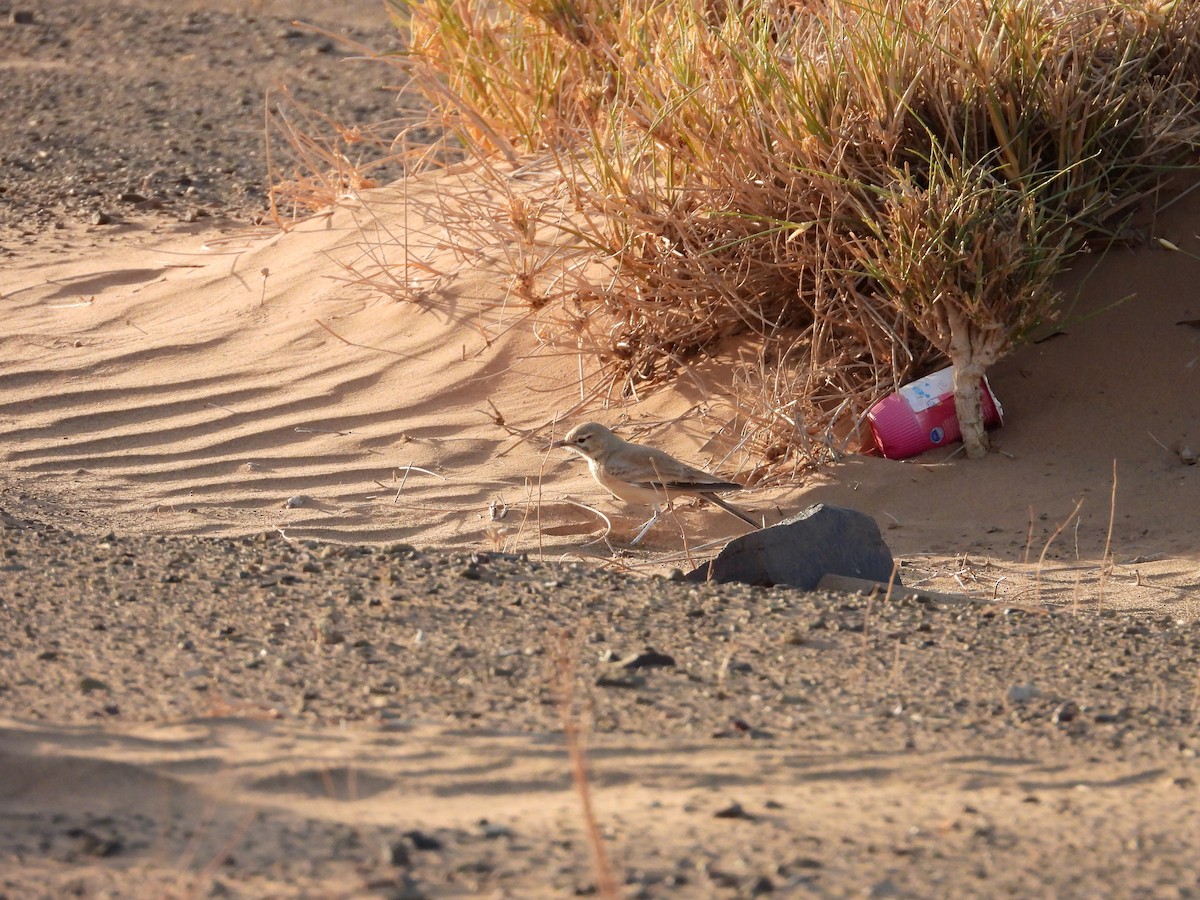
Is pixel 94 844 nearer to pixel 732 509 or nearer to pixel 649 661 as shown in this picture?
pixel 649 661

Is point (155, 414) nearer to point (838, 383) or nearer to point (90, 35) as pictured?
point (838, 383)

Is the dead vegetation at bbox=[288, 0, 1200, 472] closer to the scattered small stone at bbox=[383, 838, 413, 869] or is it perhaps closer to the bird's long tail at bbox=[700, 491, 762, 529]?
the bird's long tail at bbox=[700, 491, 762, 529]

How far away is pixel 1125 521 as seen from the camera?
5.96 metres

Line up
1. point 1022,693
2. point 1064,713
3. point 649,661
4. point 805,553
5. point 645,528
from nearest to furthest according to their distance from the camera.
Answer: point 1064,713 → point 1022,693 → point 649,661 → point 805,553 → point 645,528

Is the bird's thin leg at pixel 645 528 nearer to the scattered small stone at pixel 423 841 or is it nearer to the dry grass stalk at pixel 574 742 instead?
the dry grass stalk at pixel 574 742

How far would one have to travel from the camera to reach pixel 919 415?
6.39 m

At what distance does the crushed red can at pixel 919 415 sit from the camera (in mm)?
6398

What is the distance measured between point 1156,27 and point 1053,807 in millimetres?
4789

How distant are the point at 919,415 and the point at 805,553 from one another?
5.59 feet

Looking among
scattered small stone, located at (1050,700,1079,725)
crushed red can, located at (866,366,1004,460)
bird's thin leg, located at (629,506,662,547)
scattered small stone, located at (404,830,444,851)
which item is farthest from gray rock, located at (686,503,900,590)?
scattered small stone, located at (404,830,444,851)

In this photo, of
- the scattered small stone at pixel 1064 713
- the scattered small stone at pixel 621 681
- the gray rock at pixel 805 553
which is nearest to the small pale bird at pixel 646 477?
the gray rock at pixel 805 553

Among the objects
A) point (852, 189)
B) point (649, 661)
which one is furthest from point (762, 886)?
point (852, 189)

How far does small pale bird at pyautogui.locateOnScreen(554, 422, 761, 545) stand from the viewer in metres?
5.84

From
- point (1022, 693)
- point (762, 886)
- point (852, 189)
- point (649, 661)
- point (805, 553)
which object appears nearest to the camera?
point (762, 886)
